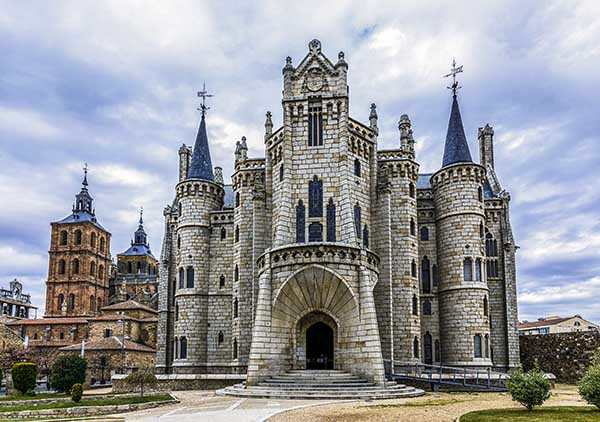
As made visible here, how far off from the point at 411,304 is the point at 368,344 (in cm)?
879

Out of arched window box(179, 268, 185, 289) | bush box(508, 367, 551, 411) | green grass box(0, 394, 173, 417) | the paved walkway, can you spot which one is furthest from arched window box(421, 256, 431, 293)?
green grass box(0, 394, 173, 417)

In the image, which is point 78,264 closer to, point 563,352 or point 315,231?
point 315,231

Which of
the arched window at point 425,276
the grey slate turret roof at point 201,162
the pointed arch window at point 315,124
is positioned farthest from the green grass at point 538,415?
the grey slate turret roof at point 201,162

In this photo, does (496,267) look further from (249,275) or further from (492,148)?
(249,275)

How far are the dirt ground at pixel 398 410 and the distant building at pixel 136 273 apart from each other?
6273 cm

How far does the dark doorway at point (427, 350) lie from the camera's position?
127 feet

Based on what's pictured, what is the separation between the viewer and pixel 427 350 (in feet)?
127

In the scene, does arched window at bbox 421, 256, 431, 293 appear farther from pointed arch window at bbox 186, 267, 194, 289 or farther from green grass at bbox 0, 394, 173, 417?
green grass at bbox 0, 394, 173, 417

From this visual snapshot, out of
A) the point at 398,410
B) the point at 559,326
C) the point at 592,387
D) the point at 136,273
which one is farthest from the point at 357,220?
the point at 136,273

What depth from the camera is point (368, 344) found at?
28781mm

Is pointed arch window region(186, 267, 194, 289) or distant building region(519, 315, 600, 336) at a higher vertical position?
pointed arch window region(186, 267, 194, 289)

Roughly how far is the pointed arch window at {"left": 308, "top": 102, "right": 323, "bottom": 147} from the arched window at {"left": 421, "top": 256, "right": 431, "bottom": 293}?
11703mm

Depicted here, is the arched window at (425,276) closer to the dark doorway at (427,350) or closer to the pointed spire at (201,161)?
the dark doorway at (427,350)

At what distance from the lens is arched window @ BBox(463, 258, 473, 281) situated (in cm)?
3797
